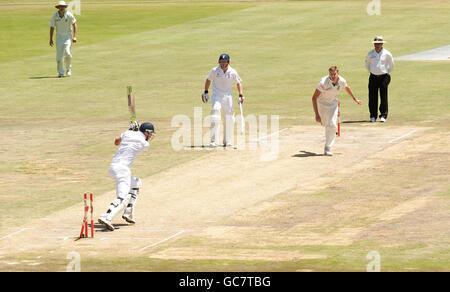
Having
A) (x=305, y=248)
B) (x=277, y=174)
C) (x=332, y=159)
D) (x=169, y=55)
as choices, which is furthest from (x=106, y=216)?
(x=169, y=55)

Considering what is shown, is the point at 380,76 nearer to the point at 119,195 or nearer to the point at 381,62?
the point at 381,62

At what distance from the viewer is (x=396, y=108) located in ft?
102

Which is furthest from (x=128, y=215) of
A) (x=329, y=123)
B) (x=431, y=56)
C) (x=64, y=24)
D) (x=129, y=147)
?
(x=431, y=56)

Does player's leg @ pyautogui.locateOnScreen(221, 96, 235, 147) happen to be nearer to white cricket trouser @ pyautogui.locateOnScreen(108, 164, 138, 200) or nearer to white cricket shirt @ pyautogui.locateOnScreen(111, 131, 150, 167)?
white cricket shirt @ pyautogui.locateOnScreen(111, 131, 150, 167)

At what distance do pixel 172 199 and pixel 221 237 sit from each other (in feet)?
10.5

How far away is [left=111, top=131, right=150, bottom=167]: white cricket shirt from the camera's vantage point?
18344mm

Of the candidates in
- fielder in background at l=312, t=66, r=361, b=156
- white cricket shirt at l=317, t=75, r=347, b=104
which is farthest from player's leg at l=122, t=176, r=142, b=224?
white cricket shirt at l=317, t=75, r=347, b=104

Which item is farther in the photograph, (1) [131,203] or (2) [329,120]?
(2) [329,120]

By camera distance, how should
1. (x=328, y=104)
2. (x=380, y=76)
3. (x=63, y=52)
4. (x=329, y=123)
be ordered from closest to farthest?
(x=329, y=123) < (x=328, y=104) < (x=380, y=76) < (x=63, y=52)

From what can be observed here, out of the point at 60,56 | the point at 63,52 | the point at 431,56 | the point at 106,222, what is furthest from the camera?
the point at 431,56

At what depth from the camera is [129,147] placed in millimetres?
18422

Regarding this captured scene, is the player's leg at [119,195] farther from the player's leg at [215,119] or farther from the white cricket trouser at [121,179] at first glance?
the player's leg at [215,119]

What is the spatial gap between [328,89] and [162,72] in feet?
52.6

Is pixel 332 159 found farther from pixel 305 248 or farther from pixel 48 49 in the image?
pixel 48 49
